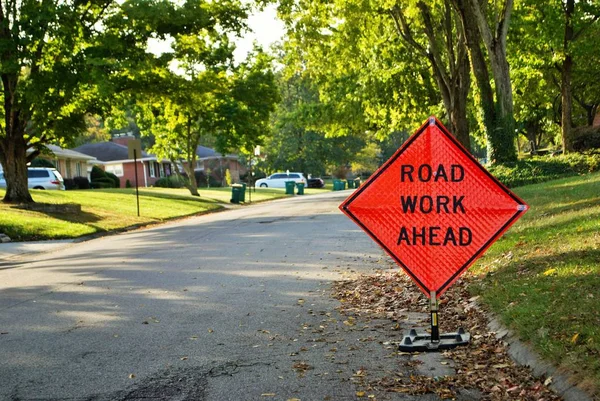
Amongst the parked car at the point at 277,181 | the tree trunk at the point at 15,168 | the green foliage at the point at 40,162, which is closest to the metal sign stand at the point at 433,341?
the tree trunk at the point at 15,168

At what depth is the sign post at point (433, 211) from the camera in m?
6.93

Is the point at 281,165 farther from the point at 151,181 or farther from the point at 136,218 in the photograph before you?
the point at 136,218

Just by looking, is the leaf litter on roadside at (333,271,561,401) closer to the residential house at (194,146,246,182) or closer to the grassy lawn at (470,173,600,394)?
the grassy lawn at (470,173,600,394)

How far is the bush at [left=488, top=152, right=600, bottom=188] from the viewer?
26609 millimetres

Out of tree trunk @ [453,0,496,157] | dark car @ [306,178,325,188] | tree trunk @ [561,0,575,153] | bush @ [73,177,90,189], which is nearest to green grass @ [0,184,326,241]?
tree trunk @ [453,0,496,157]

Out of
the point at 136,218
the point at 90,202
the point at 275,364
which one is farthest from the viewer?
the point at 90,202

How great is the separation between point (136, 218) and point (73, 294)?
20.7 m

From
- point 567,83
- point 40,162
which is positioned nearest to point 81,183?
point 40,162

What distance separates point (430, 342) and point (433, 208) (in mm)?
1165

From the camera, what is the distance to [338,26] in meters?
32.1

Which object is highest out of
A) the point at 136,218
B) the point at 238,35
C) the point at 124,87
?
the point at 238,35

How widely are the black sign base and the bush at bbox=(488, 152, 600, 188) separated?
20.0 meters

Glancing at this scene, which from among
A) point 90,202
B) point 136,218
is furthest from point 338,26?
point 90,202

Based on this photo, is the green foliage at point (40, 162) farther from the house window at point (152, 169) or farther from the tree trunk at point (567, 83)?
the tree trunk at point (567, 83)
